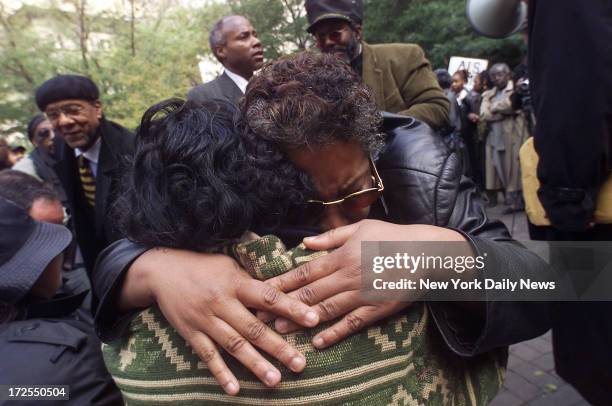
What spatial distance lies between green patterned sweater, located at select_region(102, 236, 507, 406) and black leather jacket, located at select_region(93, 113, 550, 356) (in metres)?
0.08

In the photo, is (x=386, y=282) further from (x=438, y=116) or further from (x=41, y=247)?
(x=438, y=116)

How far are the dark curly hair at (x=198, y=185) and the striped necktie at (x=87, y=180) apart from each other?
238cm

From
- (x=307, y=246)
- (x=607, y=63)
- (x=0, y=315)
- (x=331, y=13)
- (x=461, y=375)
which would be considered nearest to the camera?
(x=307, y=246)

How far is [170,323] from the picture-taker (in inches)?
39.0

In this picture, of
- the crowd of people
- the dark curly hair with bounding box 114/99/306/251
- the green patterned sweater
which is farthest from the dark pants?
the dark curly hair with bounding box 114/99/306/251

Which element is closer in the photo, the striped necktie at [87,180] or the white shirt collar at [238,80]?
the white shirt collar at [238,80]

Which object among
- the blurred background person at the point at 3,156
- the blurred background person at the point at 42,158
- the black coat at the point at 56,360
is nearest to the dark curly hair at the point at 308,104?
the black coat at the point at 56,360

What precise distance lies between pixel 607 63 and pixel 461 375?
3.19 ft

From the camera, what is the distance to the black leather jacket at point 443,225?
1.00 metres

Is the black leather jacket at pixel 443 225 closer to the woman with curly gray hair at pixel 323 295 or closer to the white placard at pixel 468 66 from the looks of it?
the woman with curly gray hair at pixel 323 295

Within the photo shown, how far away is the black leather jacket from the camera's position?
100cm

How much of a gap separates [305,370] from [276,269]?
219 millimetres

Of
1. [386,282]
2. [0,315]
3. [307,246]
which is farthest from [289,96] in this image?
[0,315]

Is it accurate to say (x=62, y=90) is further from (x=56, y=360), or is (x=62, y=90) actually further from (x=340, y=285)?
(x=340, y=285)
